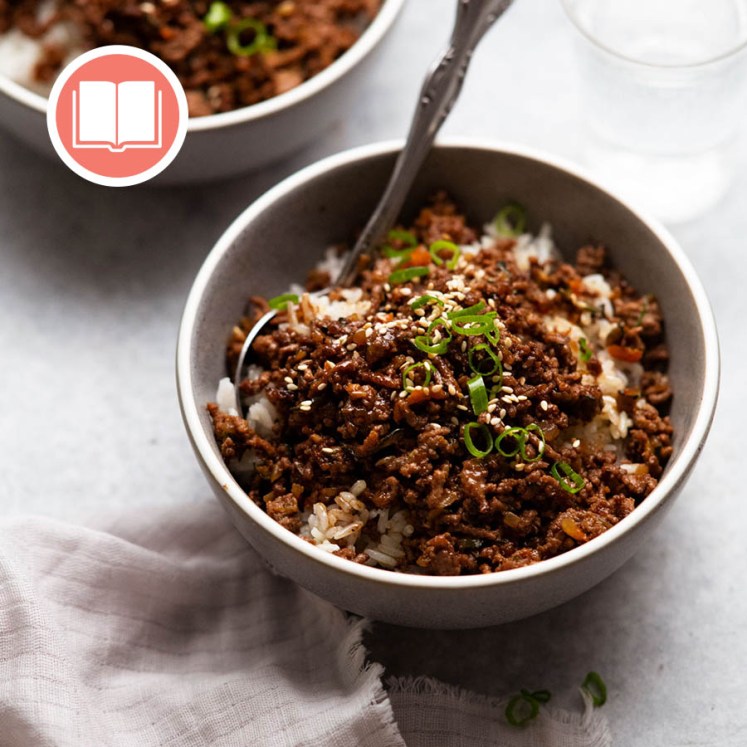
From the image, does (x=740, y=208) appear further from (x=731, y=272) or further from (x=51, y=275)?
(x=51, y=275)

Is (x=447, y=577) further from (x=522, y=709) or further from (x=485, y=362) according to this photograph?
(x=522, y=709)

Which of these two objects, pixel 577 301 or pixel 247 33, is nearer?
pixel 577 301

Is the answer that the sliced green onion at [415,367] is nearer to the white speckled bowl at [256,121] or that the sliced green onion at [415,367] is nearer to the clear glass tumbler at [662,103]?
the white speckled bowl at [256,121]

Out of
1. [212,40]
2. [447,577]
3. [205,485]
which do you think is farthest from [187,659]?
[212,40]

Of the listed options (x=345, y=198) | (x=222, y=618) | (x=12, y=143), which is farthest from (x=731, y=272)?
(x=12, y=143)

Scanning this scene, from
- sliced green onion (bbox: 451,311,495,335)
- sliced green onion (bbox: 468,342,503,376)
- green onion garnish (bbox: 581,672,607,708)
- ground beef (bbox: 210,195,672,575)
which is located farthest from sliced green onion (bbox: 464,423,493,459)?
green onion garnish (bbox: 581,672,607,708)

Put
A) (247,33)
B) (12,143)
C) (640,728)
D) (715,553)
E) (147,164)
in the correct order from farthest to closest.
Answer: (12,143), (247,33), (147,164), (715,553), (640,728)

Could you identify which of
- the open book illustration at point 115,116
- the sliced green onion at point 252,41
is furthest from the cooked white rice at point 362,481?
the sliced green onion at point 252,41
